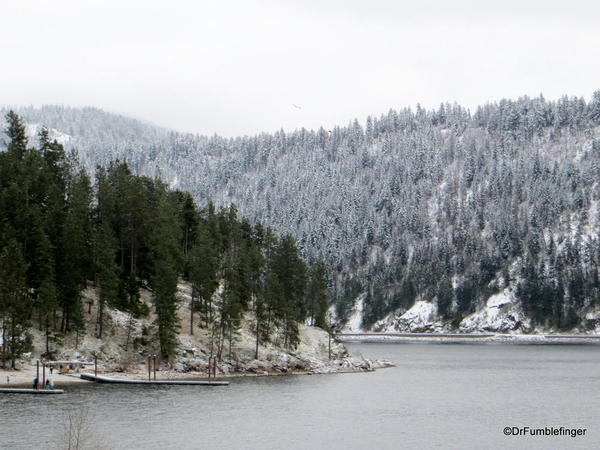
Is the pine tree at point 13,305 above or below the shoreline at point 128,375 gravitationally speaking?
above

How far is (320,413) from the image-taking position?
89.3m

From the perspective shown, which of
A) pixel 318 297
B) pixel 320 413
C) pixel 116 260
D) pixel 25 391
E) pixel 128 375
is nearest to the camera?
pixel 320 413

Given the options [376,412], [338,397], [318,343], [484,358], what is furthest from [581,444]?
[484,358]

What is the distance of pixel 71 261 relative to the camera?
108750 millimetres

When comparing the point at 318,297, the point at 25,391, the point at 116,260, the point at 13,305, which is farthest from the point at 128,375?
the point at 318,297

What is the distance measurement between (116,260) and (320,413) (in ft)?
160

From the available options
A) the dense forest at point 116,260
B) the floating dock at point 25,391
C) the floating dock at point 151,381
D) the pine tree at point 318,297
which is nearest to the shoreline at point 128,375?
the floating dock at point 151,381

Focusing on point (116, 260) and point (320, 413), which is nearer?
point (320, 413)

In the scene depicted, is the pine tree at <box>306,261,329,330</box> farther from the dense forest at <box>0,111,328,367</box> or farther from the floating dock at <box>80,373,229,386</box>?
the floating dock at <box>80,373,229,386</box>

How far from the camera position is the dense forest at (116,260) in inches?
4140

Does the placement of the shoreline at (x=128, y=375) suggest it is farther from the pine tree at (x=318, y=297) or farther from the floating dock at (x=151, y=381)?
the pine tree at (x=318, y=297)

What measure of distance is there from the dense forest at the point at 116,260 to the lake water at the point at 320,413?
11477mm

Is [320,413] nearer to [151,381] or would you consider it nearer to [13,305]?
[151,381]

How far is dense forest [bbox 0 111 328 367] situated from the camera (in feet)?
345
